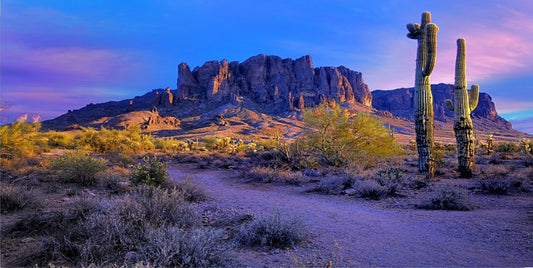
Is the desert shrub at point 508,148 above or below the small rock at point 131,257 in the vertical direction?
above

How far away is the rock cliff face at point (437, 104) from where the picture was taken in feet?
393

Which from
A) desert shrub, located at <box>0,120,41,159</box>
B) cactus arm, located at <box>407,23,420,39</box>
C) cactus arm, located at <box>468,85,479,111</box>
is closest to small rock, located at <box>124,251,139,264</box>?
desert shrub, located at <box>0,120,41,159</box>

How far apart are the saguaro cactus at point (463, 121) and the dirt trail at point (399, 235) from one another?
19.6ft

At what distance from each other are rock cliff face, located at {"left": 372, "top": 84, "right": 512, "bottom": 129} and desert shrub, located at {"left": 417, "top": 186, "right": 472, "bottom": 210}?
384 feet

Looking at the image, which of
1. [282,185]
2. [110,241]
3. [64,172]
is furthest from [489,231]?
[64,172]

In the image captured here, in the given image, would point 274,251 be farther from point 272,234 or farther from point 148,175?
point 148,175

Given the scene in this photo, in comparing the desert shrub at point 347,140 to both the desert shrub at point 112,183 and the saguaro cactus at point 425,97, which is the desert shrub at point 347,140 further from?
the desert shrub at point 112,183

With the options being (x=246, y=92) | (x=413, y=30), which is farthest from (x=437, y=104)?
(x=413, y=30)

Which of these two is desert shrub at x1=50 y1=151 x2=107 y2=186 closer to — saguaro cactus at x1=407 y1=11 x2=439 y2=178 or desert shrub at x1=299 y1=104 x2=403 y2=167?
desert shrub at x1=299 y1=104 x2=403 y2=167

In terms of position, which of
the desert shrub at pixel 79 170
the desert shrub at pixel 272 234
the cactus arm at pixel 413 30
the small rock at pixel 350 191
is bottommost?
the small rock at pixel 350 191

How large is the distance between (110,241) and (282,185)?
332 inches

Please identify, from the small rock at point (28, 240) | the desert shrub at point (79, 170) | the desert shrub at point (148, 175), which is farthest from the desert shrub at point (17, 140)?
the small rock at point (28, 240)

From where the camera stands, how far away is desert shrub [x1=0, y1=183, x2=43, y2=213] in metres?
6.04

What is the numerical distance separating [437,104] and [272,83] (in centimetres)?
7218
